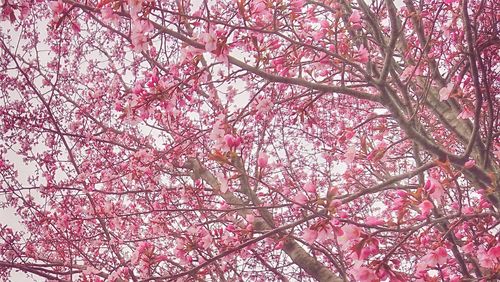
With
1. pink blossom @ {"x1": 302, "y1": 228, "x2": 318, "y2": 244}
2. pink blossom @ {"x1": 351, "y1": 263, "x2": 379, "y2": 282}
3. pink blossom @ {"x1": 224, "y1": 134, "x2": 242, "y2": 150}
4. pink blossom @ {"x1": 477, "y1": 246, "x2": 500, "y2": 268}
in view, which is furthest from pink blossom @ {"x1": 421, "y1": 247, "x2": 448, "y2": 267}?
pink blossom @ {"x1": 224, "y1": 134, "x2": 242, "y2": 150}

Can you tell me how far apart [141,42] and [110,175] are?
3.51 meters

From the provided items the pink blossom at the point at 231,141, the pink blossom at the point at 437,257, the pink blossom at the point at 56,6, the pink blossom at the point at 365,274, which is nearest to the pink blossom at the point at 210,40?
the pink blossom at the point at 231,141

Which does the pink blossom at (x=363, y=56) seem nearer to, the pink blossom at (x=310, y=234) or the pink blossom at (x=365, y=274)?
the pink blossom at (x=310, y=234)

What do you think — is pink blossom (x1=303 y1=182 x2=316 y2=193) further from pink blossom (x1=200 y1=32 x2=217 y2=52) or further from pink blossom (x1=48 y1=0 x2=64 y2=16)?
pink blossom (x1=48 y1=0 x2=64 y2=16)

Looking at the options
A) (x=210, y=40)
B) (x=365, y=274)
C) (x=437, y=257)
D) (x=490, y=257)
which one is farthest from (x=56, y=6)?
(x=490, y=257)

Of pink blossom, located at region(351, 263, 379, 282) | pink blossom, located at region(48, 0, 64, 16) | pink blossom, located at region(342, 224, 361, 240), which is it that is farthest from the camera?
pink blossom, located at region(48, 0, 64, 16)

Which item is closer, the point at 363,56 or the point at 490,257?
the point at 490,257

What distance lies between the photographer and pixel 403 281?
2121mm

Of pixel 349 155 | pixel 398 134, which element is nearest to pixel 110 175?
pixel 349 155

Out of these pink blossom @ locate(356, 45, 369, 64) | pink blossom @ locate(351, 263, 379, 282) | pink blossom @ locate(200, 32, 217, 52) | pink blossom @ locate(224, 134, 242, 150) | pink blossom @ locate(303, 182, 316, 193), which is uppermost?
pink blossom @ locate(356, 45, 369, 64)

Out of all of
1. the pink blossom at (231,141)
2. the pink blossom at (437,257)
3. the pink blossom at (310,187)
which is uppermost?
the pink blossom at (231,141)

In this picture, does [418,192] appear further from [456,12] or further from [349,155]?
[456,12]

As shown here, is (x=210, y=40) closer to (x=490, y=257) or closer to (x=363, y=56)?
(x=363, y=56)

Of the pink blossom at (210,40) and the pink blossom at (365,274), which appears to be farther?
the pink blossom at (210,40)
